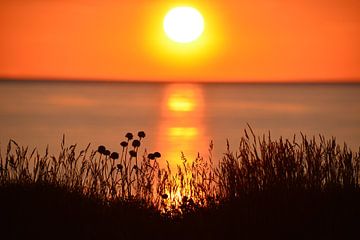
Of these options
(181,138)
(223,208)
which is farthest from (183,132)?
(223,208)

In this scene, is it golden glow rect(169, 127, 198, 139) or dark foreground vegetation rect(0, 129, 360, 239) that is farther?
golden glow rect(169, 127, 198, 139)

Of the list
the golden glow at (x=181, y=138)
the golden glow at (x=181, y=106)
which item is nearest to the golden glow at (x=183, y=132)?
the golden glow at (x=181, y=138)

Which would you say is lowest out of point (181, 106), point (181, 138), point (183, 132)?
point (181, 138)

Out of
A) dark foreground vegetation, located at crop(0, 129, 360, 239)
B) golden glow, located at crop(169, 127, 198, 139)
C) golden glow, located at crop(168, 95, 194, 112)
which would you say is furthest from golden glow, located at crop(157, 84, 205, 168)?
golden glow, located at crop(168, 95, 194, 112)

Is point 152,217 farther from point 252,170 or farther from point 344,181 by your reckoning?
point 344,181

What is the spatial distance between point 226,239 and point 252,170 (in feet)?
6.93

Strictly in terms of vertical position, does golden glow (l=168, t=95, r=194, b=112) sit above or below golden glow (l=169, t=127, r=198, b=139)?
above

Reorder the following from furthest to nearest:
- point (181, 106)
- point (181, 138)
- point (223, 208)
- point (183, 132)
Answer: point (181, 106) < point (183, 132) < point (181, 138) < point (223, 208)

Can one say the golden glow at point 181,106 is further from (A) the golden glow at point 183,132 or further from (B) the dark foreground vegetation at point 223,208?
(B) the dark foreground vegetation at point 223,208

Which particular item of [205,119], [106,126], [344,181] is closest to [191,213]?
[344,181]

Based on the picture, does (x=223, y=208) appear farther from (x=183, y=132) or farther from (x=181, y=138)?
(x=183, y=132)

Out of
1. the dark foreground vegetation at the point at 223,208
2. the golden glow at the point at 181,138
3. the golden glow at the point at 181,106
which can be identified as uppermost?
the golden glow at the point at 181,106

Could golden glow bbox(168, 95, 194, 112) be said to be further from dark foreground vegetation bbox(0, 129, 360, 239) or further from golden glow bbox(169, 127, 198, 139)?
dark foreground vegetation bbox(0, 129, 360, 239)

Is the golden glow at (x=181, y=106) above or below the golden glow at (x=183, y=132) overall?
above
